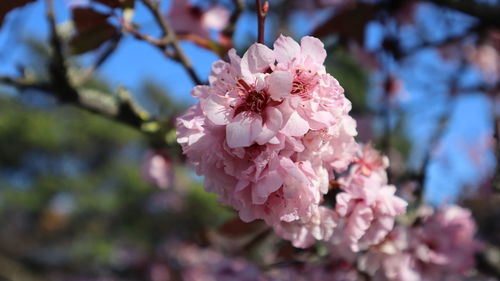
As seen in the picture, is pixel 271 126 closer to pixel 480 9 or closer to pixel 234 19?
pixel 234 19

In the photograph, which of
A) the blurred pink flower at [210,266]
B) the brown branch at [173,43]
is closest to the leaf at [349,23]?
the brown branch at [173,43]

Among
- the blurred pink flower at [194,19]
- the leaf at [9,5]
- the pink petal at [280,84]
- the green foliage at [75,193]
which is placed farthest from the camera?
→ the green foliage at [75,193]

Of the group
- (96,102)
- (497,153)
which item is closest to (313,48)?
(497,153)

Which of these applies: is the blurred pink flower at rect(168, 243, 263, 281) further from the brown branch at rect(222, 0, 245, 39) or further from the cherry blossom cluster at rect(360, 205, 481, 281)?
the brown branch at rect(222, 0, 245, 39)

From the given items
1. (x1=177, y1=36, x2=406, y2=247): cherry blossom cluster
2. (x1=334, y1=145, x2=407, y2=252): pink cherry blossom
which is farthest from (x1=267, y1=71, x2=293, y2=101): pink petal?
(x1=334, y1=145, x2=407, y2=252): pink cherry blossom

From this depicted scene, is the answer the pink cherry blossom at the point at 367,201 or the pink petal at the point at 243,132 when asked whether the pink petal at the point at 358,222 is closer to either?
the pink cherry blossom at the point at 367,201
